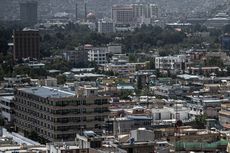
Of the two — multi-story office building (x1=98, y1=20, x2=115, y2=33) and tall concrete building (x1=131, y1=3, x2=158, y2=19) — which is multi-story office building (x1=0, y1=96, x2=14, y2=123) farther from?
tall concrete building (x1=131, y1=3, x2=158, y2=19)

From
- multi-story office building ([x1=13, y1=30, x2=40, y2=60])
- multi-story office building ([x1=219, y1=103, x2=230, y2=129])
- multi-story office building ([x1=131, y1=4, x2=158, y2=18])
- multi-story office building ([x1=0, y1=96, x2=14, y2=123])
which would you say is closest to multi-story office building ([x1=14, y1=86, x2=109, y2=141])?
multi-story office building ([x1=0, y1=96, x2=14, y2=123])

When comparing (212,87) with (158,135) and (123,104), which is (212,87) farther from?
(158,135)

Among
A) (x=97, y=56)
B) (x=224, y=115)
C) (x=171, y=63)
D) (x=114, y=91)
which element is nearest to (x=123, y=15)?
(x=97, y=56)

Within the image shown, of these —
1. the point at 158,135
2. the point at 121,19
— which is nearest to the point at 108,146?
the point at 158,135

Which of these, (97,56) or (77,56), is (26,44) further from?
(97,56)

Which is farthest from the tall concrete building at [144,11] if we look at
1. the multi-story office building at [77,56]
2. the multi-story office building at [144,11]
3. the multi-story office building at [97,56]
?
the multi-story office building at [97,56]

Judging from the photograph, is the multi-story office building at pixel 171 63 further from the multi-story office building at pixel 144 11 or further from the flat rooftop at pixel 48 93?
the multi-story office building at pixel 144 11

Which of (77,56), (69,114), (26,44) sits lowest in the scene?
(77,56)
